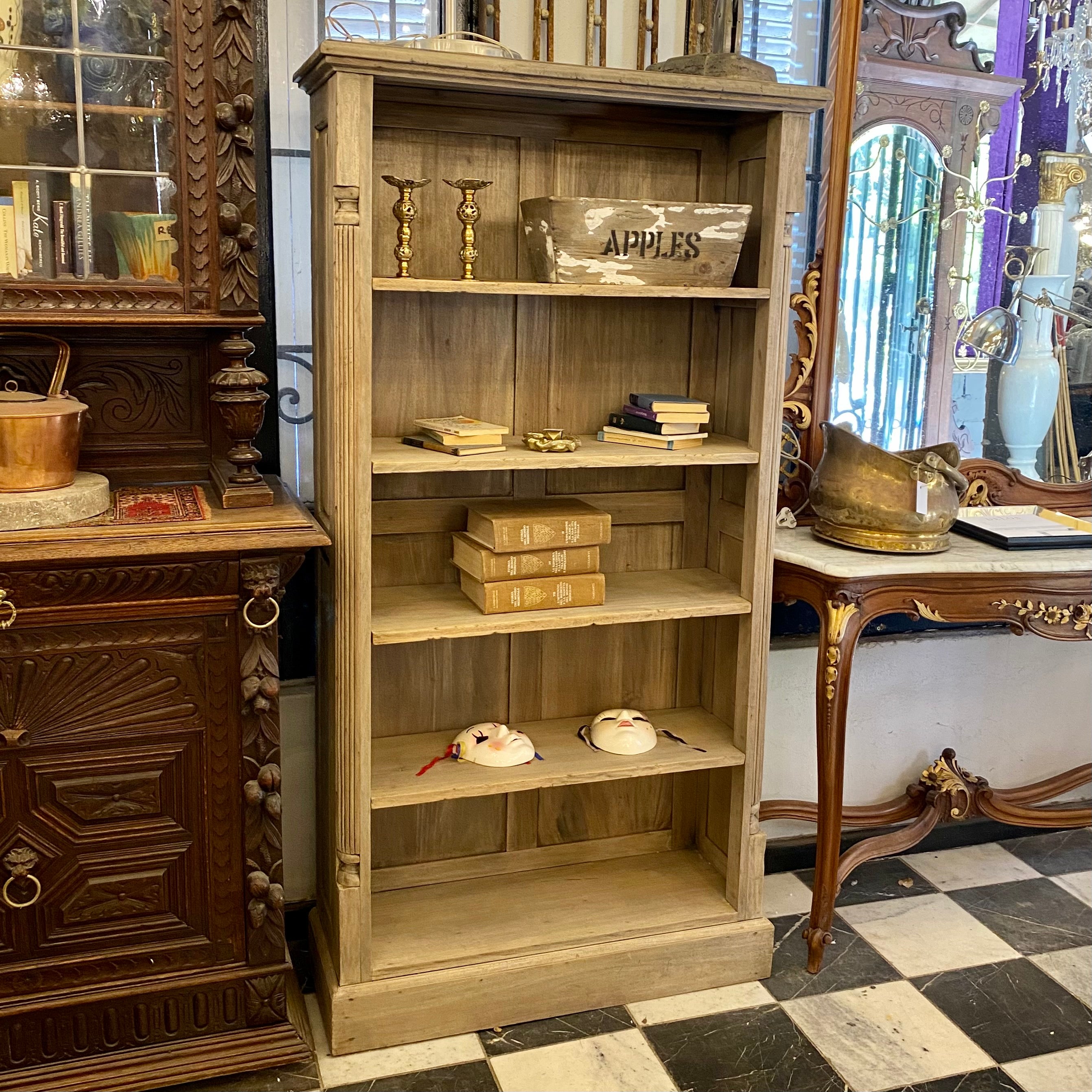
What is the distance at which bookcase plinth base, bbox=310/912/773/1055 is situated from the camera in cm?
250

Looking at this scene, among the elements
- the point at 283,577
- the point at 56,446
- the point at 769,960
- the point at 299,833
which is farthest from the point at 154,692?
the point at 769,960

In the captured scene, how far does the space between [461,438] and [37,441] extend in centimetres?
80

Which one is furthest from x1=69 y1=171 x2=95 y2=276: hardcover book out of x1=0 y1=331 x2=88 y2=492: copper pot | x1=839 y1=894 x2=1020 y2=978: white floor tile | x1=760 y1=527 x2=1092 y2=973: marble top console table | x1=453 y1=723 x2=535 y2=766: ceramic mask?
x1=839 y1=894 x2=1020 y2=978: white floor tile

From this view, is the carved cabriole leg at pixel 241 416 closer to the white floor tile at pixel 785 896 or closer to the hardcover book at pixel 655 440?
the hardcover book at pixel 655 440

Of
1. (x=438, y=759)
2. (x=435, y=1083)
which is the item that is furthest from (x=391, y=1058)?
(x=438, y=759)

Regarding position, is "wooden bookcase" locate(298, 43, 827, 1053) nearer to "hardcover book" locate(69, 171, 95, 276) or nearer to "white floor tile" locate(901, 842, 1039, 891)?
"hardcover book" locate(69, 171, 95, 276)

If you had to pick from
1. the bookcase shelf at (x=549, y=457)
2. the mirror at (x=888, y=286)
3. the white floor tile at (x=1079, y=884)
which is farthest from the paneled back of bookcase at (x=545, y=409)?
the white floor tile at (x=1079, y=884)

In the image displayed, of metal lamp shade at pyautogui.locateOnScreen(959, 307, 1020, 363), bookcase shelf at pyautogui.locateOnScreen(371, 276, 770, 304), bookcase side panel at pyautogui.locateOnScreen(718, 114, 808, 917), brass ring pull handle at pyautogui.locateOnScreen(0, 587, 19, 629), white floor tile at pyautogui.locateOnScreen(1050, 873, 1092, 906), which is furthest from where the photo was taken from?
white floor tile at pyautogui.locateOnScreen(1050, 873, 1092, 906)

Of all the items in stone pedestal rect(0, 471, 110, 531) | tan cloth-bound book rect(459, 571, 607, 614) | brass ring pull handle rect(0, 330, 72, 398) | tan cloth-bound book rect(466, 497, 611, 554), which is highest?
brass ring pull handle rect(0, 330, 72, 398)

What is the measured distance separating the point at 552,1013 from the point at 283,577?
118cm

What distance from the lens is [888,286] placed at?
303 cm

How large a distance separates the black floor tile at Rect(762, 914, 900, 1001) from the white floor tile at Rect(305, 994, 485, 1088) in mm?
737

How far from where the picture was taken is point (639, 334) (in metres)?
2.81

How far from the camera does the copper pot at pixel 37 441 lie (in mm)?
2115
